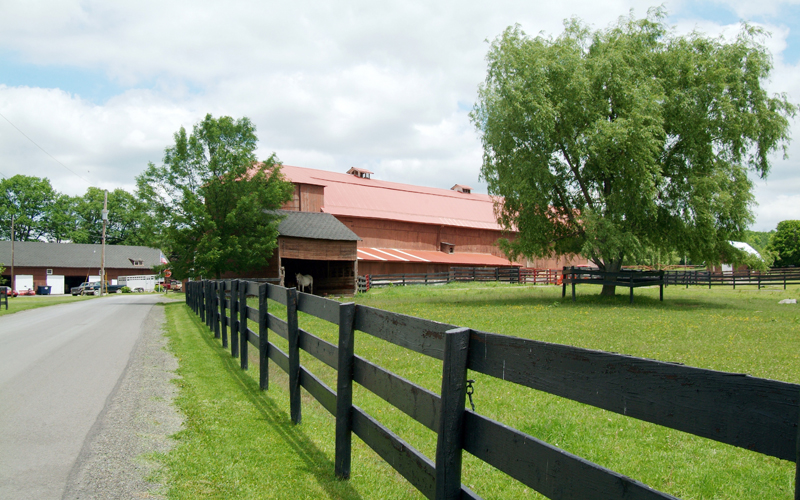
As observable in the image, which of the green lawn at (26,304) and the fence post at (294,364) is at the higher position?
the fence post at (294,364)

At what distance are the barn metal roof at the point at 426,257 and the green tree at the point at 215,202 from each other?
9273mm

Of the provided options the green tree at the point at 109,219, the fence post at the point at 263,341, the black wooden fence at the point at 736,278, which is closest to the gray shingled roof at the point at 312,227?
the black wooden fence at the point at 736,278

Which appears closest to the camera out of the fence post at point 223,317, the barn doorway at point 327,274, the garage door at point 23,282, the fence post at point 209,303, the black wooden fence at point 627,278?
the fence post at point 223,317

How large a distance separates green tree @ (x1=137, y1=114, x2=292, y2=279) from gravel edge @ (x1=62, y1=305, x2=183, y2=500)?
22.3 m

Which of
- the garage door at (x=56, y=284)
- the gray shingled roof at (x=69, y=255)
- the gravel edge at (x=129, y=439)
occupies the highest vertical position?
the gray shingled roof at (x=69, y=255)

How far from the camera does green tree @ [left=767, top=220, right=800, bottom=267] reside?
2931 inches

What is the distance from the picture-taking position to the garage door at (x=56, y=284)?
62.4 m

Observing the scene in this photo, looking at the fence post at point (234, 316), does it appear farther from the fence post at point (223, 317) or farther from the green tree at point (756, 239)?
the green tree at point (756, 239)

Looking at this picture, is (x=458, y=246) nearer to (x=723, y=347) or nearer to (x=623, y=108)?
(x=623, y=108)

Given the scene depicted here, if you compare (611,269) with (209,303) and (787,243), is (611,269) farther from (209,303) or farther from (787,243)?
(787,243)

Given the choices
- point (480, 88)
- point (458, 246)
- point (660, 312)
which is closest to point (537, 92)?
point (480, 88)

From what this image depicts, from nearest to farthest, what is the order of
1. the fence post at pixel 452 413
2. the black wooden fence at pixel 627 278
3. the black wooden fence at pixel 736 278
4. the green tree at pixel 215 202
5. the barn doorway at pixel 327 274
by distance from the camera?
the fence post at pixel 452 413, the black wooden fence at pixel 627 278, the green tree at pixel 215 202, the black wooden fence at pixel 736 278, the barn doorway at pixel 327 274

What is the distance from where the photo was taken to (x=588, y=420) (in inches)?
214

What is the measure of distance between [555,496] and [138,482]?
3.05 metres
